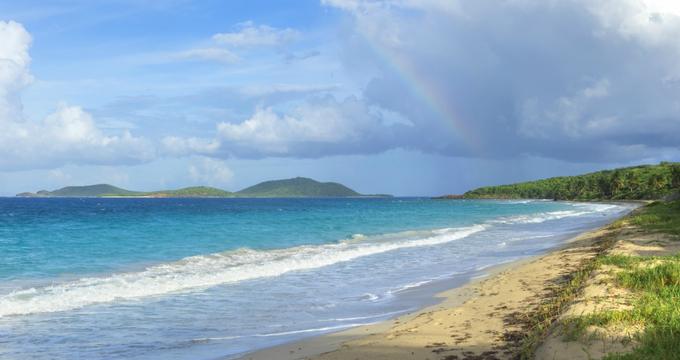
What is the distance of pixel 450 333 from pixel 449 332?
8 cm

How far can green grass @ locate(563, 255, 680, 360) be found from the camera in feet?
21.6

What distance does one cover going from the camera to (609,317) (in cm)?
812

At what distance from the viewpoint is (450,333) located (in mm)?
9656

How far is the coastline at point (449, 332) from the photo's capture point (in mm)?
8461

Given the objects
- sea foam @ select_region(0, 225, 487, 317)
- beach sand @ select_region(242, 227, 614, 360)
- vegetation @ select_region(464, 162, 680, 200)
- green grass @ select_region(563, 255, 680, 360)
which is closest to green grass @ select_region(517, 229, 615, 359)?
beach sand @ select_region(242, 227, 614, 360)

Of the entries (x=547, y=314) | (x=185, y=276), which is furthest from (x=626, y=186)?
(x=547, y=314)

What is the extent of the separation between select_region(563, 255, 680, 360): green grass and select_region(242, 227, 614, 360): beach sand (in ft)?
4.10

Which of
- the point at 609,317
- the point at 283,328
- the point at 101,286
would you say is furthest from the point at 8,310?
the point at 609,317

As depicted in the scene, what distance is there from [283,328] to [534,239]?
85.5 ft

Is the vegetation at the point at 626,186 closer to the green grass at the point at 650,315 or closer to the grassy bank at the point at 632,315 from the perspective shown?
the grassy bank at the point at 632,315

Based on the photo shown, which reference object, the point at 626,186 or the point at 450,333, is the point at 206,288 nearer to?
the point at 450,333

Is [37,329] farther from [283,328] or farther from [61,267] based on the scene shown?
[61,267]

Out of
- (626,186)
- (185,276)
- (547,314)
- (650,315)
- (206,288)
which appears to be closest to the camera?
(650,315)

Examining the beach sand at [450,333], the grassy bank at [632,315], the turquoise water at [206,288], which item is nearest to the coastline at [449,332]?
the beach sand at [450,333]
